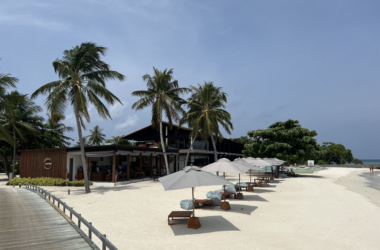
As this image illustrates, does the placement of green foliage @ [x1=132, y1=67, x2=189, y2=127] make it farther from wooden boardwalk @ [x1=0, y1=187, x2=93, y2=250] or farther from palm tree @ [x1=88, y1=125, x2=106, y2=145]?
palm tree @ [x1=88, y1=125, x2=106, y2=145]

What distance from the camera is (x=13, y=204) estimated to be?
430 inches

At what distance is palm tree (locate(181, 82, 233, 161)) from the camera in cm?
2844

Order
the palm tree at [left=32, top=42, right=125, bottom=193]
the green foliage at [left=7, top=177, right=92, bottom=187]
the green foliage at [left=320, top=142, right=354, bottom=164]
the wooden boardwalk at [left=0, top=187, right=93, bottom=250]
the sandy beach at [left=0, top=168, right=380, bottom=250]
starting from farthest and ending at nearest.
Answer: the green foliage at [left=320, top=142, right=354, bottom=164]
the green foliage at [left=7, top=177, right=92, bottom=187]
the palm tree at [left=32, top=42, right=125, bottom=193]
the sandy beach at [left=0, top=168, right=380, bottom=250]
the wooden boardwalk at [left=0, top=187, right=93, bottom=250]

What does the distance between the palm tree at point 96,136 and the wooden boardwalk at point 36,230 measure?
5603 cm

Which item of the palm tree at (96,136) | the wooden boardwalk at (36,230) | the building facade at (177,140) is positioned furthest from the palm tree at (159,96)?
the palm tree at (96,136)

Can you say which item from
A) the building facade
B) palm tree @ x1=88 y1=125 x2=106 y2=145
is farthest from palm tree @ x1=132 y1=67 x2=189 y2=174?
palm tree @ x1=88 y1=125 x2=106 y2=145

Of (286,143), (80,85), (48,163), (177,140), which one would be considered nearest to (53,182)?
(48,163)

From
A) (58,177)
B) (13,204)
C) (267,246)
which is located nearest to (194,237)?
(267,246)

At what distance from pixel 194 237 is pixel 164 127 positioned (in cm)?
2840

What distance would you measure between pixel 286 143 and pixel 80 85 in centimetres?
2314

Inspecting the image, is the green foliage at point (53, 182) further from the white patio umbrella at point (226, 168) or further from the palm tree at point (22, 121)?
the white patio umbrella at point (226, 168)

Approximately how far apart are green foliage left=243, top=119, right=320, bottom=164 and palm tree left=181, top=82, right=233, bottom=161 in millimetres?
4201

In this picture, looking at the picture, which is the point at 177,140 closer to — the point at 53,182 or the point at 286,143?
the point at 286,143

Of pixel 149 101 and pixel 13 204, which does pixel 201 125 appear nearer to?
pixel 149 101
